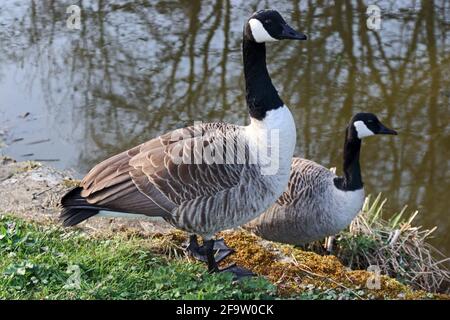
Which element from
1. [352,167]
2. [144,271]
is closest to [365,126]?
[352,167]

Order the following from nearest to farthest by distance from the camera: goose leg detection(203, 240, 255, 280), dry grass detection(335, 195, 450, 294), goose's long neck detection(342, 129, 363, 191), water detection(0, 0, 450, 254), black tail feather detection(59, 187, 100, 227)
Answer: black tail feather detection(59, 187, 100, 227), goose leg detection(203, 240, 255, 280), dry grass detection(335, 195, 450, 294), goose's long neck detection(342, 129, 363, 191), water detection(0, 0, 450, 254)

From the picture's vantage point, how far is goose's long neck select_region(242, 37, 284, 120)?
14.7 feet

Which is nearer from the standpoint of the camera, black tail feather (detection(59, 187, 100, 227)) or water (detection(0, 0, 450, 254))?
black tail feather (detection(59, 187, 100, 227))

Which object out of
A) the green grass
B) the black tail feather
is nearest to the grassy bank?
the green grass

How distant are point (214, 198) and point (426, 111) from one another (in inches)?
204

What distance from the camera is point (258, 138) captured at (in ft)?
14.5

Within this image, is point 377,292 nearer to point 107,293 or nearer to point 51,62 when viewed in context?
point 107,293

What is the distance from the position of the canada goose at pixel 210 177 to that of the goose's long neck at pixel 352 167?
1617mm

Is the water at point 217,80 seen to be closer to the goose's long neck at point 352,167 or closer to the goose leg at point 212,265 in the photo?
the goose's long neck at point 352,167

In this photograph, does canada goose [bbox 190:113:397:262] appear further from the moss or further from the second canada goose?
the moss

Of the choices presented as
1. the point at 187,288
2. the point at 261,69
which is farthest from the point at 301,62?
the point at 187,288

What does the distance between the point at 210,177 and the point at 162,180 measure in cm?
31

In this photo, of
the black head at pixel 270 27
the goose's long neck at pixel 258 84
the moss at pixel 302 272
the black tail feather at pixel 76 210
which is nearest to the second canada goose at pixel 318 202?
the moss at pixel 302 272

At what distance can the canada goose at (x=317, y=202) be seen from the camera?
5840 mm
